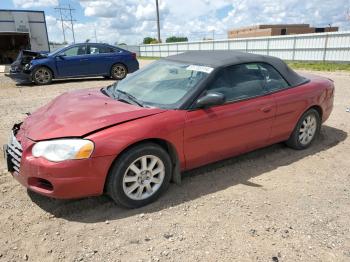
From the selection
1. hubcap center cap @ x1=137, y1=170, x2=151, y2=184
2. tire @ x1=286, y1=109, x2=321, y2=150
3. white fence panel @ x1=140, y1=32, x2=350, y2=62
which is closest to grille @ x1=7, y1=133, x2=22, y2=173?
hubcap center cap @ x1=137, y1=170, x2=151, y2=184

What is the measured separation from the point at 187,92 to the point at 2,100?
7286mm

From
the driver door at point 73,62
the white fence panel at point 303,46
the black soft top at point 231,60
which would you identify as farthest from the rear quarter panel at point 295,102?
the white fence panel at point 303,46

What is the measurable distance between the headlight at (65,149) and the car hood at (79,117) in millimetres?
75

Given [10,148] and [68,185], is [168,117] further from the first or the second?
[10,148]

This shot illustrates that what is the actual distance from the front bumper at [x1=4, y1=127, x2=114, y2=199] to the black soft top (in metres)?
1.77

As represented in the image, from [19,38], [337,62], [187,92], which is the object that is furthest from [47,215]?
[19,38]

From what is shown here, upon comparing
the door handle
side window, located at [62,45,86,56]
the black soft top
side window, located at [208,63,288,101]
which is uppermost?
the black soft top

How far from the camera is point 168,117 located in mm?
3344

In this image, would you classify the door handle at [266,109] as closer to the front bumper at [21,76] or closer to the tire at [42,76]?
the tire at [42,76]

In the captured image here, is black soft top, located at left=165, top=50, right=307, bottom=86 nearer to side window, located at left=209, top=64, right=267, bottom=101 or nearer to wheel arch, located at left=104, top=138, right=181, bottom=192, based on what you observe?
side window, located at left=209, top=64, right=267, bottom=101

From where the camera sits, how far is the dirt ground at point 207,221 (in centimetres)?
270

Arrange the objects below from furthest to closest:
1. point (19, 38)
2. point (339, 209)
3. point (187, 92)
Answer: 1. point (19, 38)
2. point (187, 92)
3. point (339, 209)

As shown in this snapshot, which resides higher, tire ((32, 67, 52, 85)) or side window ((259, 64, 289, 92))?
side window ((259, 64, 289, 92))

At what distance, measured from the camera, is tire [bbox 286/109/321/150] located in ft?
15.5
